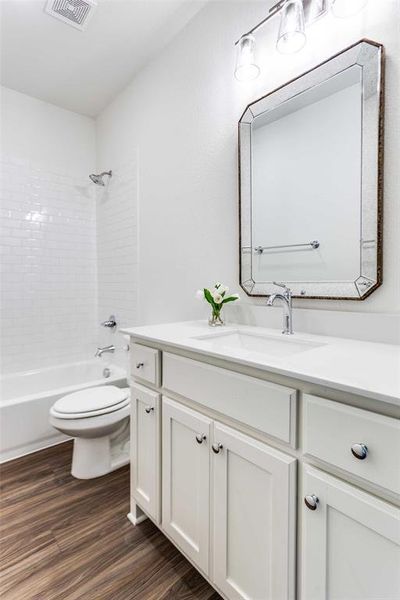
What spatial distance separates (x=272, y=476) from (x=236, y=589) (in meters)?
0.42

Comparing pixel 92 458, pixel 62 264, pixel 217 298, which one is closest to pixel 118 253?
pixel 62 264

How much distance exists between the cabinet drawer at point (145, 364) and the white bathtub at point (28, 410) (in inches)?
41.4

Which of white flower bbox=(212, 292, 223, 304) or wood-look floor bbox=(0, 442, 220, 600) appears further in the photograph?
white flower bbox=(212, 292, 223, 304)

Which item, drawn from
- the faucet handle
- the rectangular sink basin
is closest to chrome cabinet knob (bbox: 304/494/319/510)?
the rectangular sink basin

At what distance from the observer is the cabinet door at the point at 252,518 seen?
779mm

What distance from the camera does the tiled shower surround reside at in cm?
249

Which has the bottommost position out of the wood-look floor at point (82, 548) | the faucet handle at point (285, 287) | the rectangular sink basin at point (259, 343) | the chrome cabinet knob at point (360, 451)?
the wood-look floor at point (82, 548)

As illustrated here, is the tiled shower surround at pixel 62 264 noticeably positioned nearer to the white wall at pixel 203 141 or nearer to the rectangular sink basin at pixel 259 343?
the white wall at pixel 203 141

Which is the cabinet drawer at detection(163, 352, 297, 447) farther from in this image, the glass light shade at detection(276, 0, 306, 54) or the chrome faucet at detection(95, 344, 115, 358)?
the chrome faucet at detection(95, 344, 115, 358)

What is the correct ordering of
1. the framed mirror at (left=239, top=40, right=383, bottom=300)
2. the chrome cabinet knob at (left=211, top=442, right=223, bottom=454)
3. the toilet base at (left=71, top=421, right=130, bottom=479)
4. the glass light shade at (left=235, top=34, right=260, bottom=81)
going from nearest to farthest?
the chrome cabinet knob at (left=211, top=442, right=223, bottom=454)
the framed mirror at (left=239, top=40, right=383, bottom=300)
the glass light shade at (left=235, top=34, right=260, bottom=81)
the toilet base at (left=71, top=421, right=130, bottom=479)

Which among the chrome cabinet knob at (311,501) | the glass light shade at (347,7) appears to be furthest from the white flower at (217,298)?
the glass light shade at (347,7)

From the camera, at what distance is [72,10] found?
1.72 meters

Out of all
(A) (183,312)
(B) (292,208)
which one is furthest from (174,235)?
(B) (292,208)

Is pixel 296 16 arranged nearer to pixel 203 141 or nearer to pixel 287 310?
pixel 203 141
